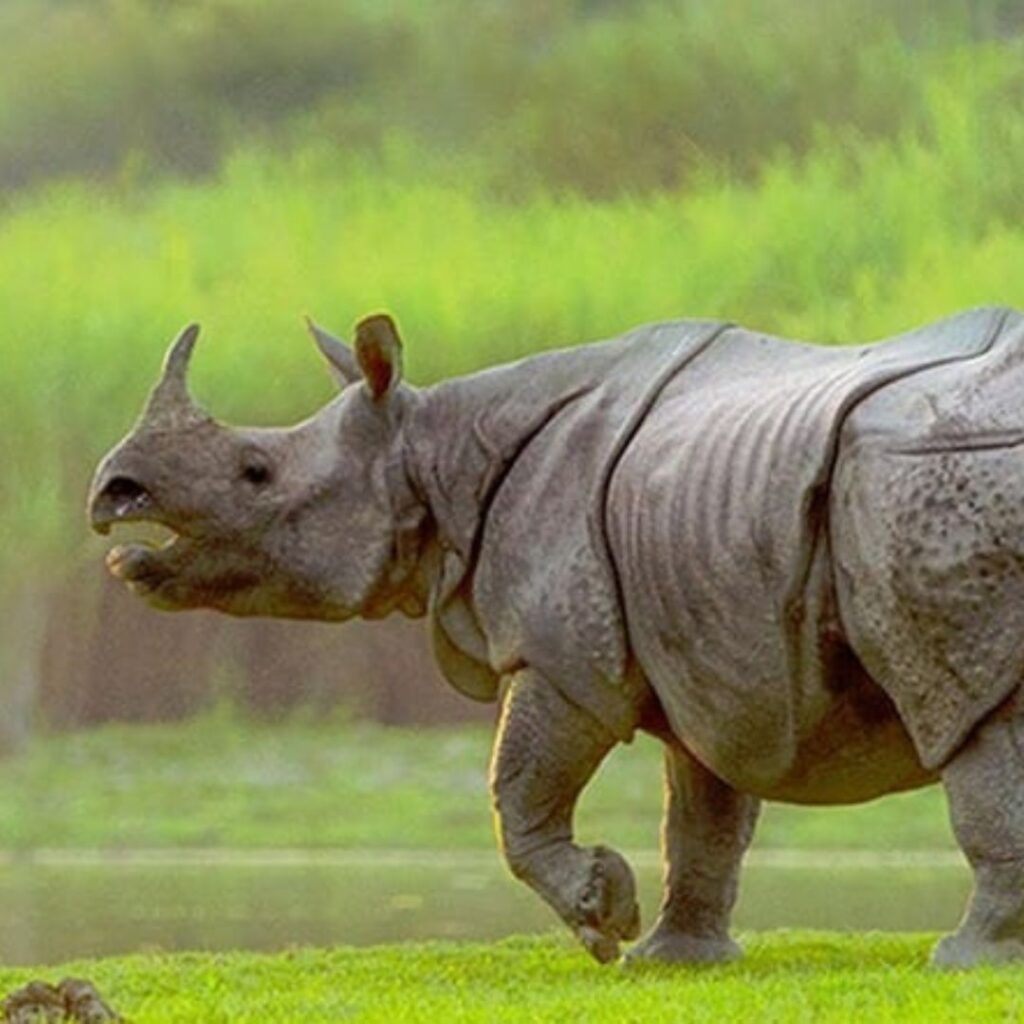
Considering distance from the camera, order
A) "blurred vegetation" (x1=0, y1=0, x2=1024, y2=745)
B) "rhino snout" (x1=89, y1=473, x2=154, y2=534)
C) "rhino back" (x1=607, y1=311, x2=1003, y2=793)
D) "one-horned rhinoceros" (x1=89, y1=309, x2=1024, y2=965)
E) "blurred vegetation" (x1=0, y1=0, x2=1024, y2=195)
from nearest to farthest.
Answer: "one-horned rhinoceros" (x1=89, y1=309, x2=1024, y2=965) → "rhino back" (x1=607, y1=311, x2=1003, y2=793) → "rhino snout" (x1=89, y1=473, x2=154, y2=534) → "blurred vegetation" (x1=0, y1=0, x2=1024, y2=745) → "blurred vegetation" (x1=0, y1=0, x2=1024, y2=195)

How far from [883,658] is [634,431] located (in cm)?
103

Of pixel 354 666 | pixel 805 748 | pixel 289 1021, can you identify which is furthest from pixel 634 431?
pixel 354 666

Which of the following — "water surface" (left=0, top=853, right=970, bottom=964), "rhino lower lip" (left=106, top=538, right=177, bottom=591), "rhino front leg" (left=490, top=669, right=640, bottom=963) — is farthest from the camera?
"water surface" (left=0, top=853, right=970, bottom=964)

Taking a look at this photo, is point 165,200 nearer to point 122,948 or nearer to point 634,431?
point 122,948

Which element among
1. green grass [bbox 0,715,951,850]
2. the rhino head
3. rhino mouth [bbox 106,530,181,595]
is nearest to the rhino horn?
the rhino head

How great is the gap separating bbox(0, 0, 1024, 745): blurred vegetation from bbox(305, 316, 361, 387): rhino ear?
49.0ft

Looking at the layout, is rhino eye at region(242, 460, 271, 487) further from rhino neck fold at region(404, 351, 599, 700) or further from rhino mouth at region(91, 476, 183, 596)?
rhino neck fold at region(404, 351, 599, 700)

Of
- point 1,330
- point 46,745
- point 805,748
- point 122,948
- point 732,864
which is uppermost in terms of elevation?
point 805,748

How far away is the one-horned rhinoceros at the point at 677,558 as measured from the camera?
748cm

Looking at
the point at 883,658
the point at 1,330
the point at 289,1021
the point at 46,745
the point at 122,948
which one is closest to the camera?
the point at 289,1021

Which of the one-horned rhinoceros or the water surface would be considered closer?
the one-horned rhinoceros

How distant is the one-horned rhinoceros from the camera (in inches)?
295

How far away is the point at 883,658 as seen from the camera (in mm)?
7578

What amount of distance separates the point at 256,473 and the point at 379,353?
0.41m
